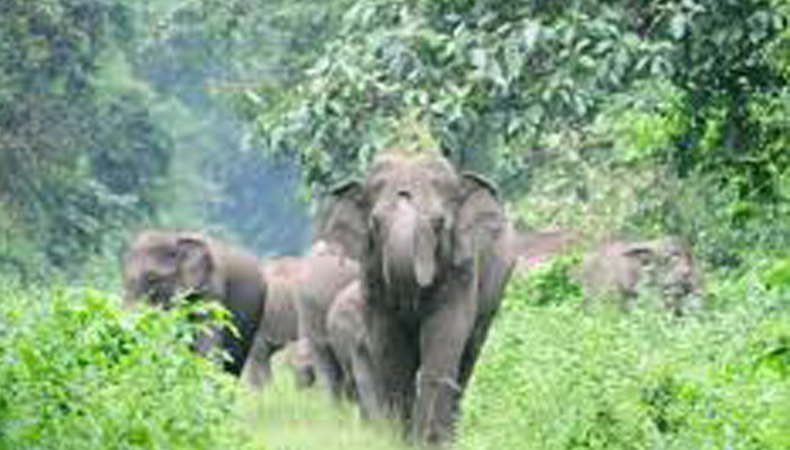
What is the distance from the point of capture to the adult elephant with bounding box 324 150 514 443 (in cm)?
1579

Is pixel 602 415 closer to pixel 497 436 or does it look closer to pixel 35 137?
pixel 497 436

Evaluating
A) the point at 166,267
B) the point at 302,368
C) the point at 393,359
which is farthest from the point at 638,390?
the point at 302,368

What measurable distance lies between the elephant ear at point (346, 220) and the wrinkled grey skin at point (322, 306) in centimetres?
486

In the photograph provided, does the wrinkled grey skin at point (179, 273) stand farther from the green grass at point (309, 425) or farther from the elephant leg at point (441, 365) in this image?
the elephant leg at point (441, 365)

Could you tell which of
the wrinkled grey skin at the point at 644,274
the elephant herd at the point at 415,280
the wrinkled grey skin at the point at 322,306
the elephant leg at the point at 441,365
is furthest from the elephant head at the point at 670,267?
the elephant leg at the point at 441,365

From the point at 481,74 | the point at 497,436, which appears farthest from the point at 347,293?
the point at 497,436

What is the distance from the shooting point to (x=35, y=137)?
4141 centimetres

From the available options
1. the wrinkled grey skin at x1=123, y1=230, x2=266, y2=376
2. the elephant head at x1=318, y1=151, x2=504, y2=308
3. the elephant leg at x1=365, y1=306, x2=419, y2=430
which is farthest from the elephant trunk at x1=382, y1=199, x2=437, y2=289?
the wrinkled grey skin at x1=123, y1=230, x2=266, y2=376

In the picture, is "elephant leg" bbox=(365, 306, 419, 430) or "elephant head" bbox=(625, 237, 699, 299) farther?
"elephant head" bbox=(625, 237, 699, 299)

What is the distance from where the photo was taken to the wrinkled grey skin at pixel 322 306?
21938 millimetres

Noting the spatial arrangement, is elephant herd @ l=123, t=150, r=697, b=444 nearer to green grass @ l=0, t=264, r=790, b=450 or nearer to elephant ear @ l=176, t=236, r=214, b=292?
green grass @ l=0, t=264, r=790, b=450

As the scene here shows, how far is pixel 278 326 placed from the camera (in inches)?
1078

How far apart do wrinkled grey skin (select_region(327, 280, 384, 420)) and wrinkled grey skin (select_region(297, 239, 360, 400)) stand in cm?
152

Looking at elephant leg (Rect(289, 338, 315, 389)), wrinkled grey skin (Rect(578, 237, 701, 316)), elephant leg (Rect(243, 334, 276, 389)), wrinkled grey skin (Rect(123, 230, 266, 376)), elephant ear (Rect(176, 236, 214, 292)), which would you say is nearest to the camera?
wrinkled grey skin (Rect(123, 230, 266, 376))
